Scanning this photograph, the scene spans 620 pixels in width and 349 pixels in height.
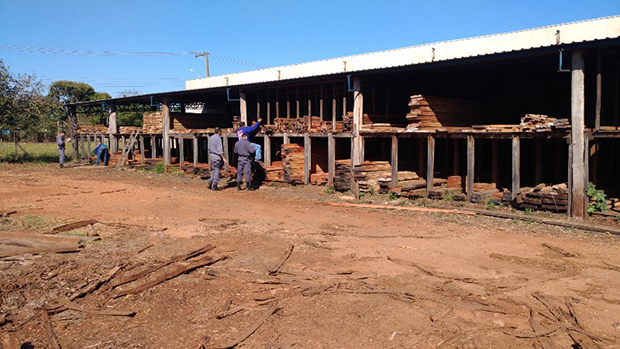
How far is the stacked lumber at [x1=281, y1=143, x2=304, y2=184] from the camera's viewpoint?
17.6 metres

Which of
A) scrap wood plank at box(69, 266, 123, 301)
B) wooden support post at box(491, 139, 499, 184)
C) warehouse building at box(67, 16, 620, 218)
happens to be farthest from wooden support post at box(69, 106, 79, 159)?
scrap wood plank at box(69, 266, 123, 301)

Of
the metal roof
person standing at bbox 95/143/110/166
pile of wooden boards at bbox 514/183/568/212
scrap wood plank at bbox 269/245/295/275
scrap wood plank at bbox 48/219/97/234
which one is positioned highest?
the metal roof

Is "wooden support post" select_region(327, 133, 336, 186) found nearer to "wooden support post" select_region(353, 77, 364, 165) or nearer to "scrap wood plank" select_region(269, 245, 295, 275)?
"wooden support post" select_region(353, 77, 364, 165)

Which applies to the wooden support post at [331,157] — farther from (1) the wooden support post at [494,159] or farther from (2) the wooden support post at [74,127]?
(2) the wooden support post at [74,127]

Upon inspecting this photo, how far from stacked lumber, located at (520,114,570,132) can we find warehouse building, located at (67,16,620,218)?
0.03 meters

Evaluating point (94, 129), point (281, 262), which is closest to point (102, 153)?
point (94, 129)

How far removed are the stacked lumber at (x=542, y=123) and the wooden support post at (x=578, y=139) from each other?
0.25 metres

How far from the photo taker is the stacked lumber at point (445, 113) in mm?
14320

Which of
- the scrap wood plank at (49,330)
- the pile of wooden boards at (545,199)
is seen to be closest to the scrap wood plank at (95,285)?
the scrap wood plank at (49,330)

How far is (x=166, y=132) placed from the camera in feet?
79.7

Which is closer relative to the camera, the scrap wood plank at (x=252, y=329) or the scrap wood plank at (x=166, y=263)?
the scrap wood plank at (x=252, y=329)

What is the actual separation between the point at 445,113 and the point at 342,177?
3.95m

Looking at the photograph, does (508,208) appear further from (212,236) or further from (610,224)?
(212,236)

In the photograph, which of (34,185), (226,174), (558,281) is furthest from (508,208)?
(34,185)
